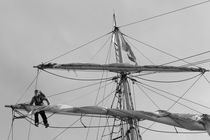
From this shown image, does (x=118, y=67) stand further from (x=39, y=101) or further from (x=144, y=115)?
Result: (x=39, y=101)

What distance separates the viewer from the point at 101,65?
2422 centimetres

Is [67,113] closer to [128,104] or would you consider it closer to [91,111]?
[91,111]

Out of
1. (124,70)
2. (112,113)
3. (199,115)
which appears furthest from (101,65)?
(199,115)

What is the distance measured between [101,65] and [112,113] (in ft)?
7.99

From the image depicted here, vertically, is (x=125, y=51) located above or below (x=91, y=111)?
above

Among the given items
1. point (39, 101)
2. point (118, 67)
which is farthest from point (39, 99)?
point (118, 67)

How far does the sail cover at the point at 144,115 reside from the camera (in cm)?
2195

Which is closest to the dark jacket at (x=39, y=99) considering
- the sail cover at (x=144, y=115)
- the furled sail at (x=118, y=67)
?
the sail cover at (x=144, y=115)

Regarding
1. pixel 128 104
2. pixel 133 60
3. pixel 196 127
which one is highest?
pixel 133 60

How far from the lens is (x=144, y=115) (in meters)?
22.4

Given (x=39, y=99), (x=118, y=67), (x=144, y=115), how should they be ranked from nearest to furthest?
(x=144, y=115) → (x=39, y=99) → (x=118, y=67)

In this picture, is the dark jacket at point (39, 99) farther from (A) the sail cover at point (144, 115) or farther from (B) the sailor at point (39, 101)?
(A) the sail cover at point (144, 115)

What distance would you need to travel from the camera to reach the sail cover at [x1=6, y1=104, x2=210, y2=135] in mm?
21953

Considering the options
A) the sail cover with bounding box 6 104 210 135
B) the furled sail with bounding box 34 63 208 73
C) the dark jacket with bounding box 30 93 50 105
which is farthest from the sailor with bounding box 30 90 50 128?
the furled sail with bounding box 34 63 208 73
